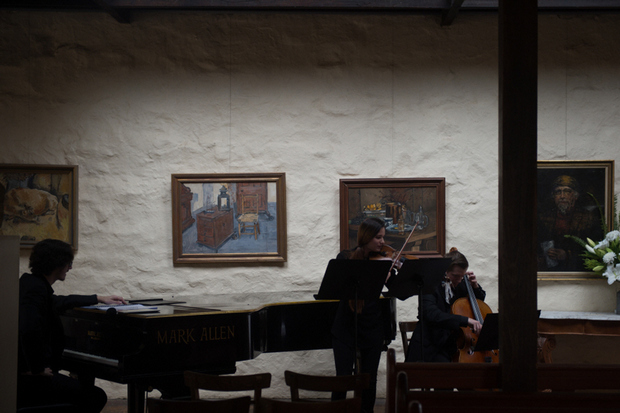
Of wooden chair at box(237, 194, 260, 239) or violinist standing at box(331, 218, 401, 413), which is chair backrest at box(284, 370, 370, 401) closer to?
violinist standing at box(331, 218, 401, 413)

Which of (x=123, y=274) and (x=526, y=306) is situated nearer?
(x=526, y=306)

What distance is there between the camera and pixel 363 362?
4711 millimetres

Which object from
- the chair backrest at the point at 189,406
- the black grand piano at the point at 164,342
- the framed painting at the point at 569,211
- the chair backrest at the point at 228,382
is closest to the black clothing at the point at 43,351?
the black grand piano at the point at 164,342

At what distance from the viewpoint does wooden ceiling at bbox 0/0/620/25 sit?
20.1 feet

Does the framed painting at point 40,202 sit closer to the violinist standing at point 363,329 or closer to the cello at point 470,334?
the violinist standing at point 363,329


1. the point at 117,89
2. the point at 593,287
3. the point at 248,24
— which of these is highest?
the point at 248,24

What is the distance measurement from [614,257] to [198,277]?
423 centimetres

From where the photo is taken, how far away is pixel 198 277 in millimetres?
6344

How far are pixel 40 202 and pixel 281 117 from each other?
2.67 meters

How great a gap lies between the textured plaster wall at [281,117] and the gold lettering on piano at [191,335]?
7.81 ft

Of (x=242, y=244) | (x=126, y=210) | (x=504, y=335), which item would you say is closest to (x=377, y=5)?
(x=242, y=244)

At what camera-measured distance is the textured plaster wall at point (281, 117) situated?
20.8 feet

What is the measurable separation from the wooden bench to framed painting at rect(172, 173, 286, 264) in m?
3.47

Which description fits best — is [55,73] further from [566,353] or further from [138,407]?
→ [566,353]
